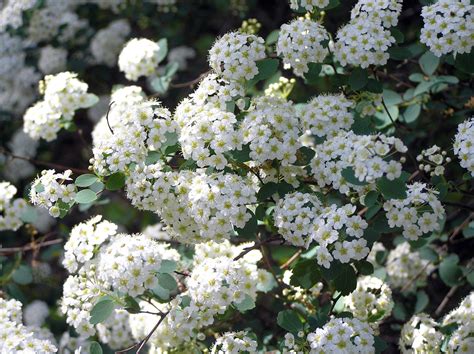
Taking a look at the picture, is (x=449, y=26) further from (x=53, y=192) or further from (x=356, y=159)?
(x=53, y=192)

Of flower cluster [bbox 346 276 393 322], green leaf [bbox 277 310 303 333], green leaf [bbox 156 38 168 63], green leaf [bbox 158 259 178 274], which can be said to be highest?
green leaf [bbox 156 38 168 63]

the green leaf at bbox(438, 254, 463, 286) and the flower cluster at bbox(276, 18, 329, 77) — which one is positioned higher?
the flower cluster at bbox(276, 18, 329, 77)

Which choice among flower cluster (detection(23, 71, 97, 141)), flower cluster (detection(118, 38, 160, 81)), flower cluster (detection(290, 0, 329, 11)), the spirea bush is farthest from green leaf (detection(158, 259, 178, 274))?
flower cluster (detection(118, 38, 160, 81))

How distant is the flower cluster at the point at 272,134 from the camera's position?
303cm

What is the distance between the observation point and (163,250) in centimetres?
364

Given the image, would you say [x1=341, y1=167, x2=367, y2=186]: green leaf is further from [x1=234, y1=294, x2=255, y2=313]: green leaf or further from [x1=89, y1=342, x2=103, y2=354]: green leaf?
[x1=89, y1=342, x2=103, y2=354]: green leaf

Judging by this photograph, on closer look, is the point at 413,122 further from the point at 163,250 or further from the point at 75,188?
the point at 75,188

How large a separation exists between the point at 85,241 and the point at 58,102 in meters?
1.12

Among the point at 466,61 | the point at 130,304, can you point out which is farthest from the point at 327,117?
the point at 130,304

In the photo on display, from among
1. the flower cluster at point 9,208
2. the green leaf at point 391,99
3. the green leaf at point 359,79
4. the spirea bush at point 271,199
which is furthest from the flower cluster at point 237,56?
the flower cluster at point 9,208

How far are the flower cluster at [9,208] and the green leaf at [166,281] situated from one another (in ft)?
4.40

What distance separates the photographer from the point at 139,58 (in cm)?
421

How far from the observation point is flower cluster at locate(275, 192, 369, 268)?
9.41 ft

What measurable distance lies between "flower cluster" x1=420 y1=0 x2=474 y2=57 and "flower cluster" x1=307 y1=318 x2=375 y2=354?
120cm
